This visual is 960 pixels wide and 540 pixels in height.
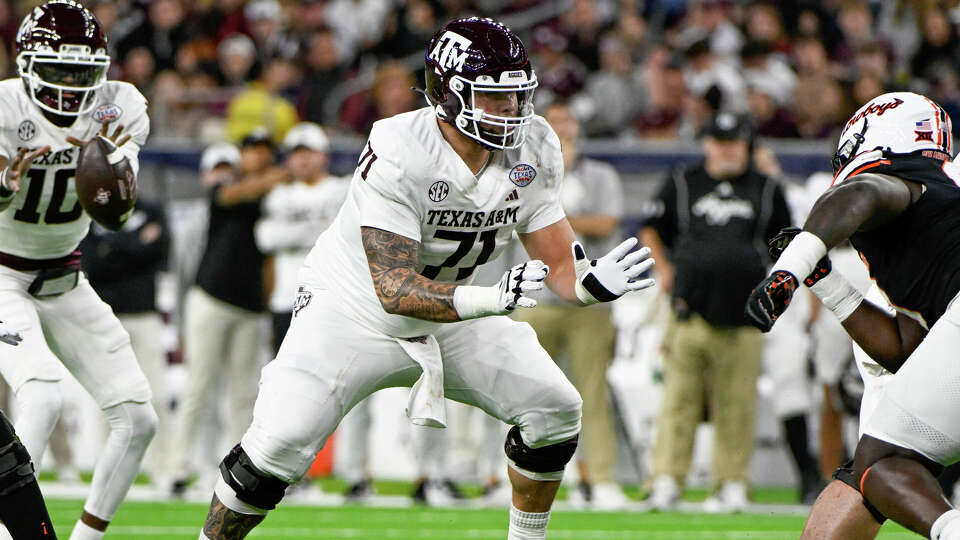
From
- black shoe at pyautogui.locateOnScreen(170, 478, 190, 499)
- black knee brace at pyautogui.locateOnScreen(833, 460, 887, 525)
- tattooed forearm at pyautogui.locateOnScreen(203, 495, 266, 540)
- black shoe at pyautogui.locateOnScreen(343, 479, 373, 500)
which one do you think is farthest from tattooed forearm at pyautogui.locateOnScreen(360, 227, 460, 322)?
black shoe at pyautogui.locateOnScreen(170, 478, 190, 499)

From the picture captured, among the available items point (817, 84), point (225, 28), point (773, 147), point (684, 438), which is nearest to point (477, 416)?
point (684, 438)

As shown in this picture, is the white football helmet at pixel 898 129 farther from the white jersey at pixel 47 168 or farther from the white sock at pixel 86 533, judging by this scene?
the white sock at pixel 86 533

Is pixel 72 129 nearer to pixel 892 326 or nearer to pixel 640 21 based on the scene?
pixel 892 326

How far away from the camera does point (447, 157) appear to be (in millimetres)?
4387

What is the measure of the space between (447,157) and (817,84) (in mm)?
6961

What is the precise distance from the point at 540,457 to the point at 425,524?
7.81 feet

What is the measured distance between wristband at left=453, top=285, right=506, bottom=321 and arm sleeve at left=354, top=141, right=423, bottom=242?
1.09ft

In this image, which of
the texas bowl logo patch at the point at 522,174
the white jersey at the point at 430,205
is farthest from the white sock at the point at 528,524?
the texas bowl logo patch at the point at 522,174

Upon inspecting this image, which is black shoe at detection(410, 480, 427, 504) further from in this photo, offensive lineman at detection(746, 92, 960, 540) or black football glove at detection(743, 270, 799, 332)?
black football glove at detection(743, 270, 799, 332)

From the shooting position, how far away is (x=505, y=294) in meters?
3.88

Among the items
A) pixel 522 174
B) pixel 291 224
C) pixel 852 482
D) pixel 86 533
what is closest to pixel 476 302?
pixel 522 174

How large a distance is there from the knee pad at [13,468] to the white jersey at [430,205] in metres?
1.09

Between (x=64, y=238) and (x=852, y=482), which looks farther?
(x=64, y=238)

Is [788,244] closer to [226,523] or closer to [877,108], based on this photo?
[877,108]
